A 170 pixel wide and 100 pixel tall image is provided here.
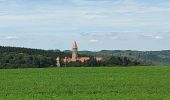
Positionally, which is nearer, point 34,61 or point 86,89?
point 86,89

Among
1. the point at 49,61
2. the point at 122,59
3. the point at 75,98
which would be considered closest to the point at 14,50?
the point at 49,61

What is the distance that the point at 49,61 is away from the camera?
136750 mm

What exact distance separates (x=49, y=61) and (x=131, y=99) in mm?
109300

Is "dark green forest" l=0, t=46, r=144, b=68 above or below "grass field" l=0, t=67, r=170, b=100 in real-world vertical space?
above

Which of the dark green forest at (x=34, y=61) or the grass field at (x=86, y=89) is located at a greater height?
the dark green forest at (x=34, y=61)

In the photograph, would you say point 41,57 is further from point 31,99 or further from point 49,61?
point 31,99

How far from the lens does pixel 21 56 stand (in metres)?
130

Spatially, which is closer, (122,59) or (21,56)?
(21,56)

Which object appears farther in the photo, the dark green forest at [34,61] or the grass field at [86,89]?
the dark green forest at [34,61]

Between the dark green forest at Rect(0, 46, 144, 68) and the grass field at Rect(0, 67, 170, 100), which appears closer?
the grass field at Rect(0, 67, 170, 100)

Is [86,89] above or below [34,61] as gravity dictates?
below

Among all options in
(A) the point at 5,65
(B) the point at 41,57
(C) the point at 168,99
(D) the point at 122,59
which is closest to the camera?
(C) the point at 168,99

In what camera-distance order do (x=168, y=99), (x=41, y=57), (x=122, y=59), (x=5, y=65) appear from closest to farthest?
(x=168, y=99) < (x=5, y=65) < (x=41, y=57) < (x=122, y=59)

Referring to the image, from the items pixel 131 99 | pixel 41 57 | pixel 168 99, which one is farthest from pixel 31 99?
pixel 41 57
